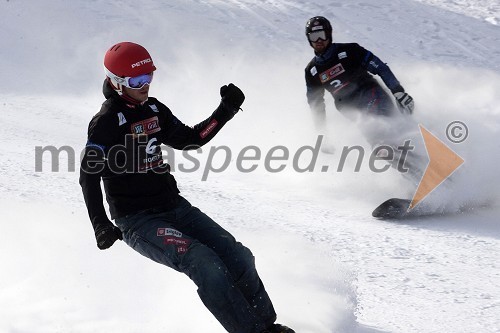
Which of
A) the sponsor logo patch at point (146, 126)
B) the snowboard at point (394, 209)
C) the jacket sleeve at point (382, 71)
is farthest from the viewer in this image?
the jacket sleeve at point (382, 71)

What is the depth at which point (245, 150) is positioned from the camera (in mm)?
9766

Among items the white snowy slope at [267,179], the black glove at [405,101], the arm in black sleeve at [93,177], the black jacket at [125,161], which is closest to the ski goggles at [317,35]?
the black glove at [405,101]

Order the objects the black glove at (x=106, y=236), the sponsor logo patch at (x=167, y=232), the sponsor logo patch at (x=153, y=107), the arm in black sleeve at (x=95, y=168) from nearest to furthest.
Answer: the black glove at (x=106, y=236) → the arm in black sleeve at (x=95, y=168) → the sponsor logo patch at (x=167, y=232) → the sponsor logo patch at (x=153, y=107)

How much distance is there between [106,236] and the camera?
3.78 meters

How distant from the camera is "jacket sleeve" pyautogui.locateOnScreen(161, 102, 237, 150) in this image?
15.2 ft

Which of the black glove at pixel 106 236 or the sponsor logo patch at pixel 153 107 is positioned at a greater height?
A: the sponsor logo patch at pixel 153 107

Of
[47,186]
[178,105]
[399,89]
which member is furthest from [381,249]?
[178,105]

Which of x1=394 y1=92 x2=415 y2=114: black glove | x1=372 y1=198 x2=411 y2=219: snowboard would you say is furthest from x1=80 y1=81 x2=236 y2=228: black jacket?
x1=394 y1=92 x2=415 y2=114: black glove

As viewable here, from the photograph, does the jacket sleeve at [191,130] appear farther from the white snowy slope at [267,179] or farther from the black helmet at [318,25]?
the black helmet at [318,25]

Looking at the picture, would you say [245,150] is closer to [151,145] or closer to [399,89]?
[399,89]

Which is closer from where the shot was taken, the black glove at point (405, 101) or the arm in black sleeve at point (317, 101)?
the black glove at point (405, 101)

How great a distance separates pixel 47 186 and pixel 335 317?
411 centimetres

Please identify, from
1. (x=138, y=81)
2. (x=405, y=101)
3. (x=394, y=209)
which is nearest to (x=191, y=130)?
(x=138, y=81)

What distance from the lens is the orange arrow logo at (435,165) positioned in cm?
723
